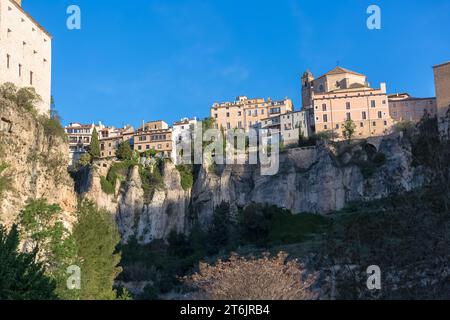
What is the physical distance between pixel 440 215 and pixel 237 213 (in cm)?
4533

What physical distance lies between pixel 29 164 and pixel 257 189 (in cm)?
3863

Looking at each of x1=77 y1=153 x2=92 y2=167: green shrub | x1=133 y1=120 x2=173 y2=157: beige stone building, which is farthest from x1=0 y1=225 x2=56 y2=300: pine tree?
x1=133 y1=120 x2=173 y2=157: beige stone building

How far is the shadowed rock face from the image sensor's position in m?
69.6

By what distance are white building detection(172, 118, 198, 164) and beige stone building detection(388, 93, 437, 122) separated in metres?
26.7

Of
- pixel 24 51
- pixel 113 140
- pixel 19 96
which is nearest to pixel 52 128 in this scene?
pixel 19 96

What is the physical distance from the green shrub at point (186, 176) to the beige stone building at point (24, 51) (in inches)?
1173

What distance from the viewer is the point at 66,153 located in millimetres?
41969

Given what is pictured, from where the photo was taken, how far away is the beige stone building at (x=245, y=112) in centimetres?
9075

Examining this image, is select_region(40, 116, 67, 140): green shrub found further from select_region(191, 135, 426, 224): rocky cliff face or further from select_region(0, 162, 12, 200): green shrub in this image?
select_region(191, 135, 426, 224): rocky cliff face

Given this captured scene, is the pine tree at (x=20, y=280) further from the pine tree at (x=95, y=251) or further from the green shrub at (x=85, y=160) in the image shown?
the green shrub at (x=85, y=160)

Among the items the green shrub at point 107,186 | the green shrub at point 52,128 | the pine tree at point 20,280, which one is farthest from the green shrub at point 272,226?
the pine tree at point 20,280

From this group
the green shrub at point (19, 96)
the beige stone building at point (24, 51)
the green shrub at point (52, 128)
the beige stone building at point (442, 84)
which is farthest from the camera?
the beige stone building at point (442, 84)

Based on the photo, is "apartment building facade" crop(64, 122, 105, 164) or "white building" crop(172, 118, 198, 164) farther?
"apartment building facade" crop(64, 122, 105, 164)
